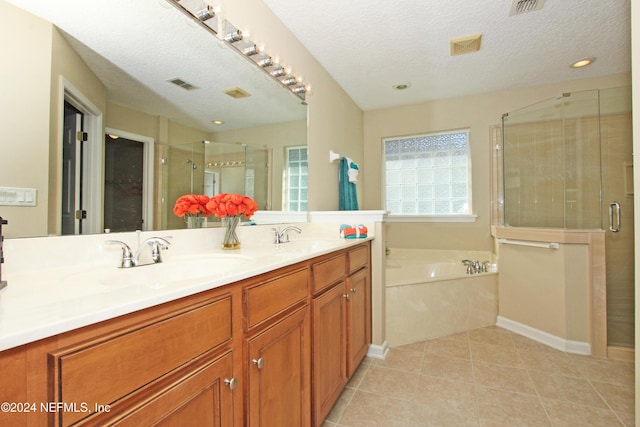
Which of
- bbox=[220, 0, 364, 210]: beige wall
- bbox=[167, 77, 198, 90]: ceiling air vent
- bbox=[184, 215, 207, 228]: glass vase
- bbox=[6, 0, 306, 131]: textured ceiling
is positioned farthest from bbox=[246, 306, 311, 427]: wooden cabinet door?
bbox=[220, 0, 364, 210]: beige wall

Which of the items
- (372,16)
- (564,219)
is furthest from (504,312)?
(372,16)

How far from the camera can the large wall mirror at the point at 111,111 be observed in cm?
81

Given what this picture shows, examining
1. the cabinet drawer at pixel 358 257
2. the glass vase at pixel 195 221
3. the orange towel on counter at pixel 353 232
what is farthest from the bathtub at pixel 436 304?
the glass vase at pixel 195 221

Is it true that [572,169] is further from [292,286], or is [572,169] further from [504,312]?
[292,286]

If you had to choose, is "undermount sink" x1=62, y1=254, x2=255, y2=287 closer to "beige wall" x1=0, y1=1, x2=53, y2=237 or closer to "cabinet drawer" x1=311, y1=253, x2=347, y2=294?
"beige wall" x1=0, y1=1, x2=53, y2=237

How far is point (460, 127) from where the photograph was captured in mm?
3354

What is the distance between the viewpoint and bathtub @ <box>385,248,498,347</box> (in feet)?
7.67

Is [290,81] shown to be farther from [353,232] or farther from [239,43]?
[353,232]

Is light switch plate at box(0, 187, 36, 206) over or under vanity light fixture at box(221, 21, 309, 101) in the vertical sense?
under

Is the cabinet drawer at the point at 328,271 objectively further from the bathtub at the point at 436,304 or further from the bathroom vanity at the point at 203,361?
the bathtub at the point at 436,304

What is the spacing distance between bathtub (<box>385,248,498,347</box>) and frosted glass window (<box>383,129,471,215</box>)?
2.85 ft

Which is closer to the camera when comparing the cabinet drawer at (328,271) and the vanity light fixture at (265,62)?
the cabinet drawer at (328,271)

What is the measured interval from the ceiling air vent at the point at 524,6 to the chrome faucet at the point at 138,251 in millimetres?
2523

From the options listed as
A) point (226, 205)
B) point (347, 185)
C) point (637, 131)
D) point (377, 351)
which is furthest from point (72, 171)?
point (347, 185)
